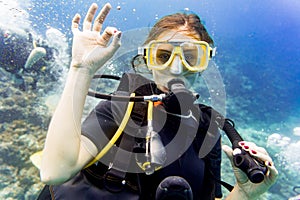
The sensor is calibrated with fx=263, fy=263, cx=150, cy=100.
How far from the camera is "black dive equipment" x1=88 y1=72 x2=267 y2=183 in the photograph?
1.26m

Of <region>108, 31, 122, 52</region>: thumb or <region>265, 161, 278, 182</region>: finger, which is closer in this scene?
<region>108, 31, 122, 52</region>: thumb

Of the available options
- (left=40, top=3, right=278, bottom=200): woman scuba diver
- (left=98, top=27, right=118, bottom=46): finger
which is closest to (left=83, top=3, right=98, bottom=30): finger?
(left=40, top=3, right=278, bottom=200): woman scuba diver

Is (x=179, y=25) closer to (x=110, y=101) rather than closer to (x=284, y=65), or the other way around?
(x=110, y=101)

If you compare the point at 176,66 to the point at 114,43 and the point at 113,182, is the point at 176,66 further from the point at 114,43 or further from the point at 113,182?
the point at 113,182

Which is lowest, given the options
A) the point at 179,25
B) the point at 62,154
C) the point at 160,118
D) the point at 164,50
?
the point at 160,118

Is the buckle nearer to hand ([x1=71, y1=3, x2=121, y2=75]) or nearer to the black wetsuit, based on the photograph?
the black wetsuit

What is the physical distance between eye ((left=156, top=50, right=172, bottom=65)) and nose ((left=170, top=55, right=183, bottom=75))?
8 cm

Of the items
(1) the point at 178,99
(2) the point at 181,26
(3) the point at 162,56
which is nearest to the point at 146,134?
(1) the point at 178,99

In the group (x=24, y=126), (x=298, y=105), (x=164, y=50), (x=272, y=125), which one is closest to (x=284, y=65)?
(x=298, y=105)

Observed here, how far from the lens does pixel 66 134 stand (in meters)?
1.16

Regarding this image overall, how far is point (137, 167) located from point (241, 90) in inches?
504

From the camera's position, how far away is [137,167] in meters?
1.45

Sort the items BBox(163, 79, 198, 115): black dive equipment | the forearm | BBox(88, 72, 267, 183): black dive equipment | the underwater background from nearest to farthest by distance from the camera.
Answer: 1. the forearm
2. BBox(88, 72, 267, 183): black dive equipment
3. BBox(163, 79, 198, 115): black dive equipment
4. the underwater background

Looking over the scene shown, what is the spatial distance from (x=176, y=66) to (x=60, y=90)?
6165 mm
